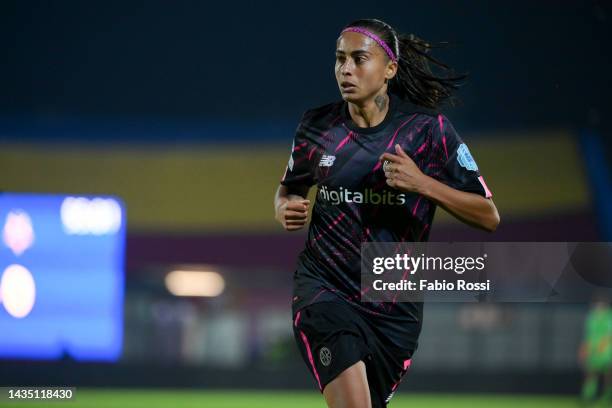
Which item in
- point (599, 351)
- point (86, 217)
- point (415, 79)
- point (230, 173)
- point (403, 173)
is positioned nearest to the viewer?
point (403, 173)

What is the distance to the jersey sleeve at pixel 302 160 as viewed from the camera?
14.1 ft

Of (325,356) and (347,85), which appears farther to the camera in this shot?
(347,85)

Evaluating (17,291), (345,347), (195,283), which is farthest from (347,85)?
(195,283)

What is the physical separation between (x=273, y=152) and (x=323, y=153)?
34.0ft

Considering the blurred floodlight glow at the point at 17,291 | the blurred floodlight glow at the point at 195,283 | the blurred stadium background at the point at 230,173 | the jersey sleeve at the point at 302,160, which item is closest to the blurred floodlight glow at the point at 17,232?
the blurred stadium background at the point at 230,173

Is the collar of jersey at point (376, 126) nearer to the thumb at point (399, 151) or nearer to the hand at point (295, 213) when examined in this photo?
the thumb at point (399, 151)

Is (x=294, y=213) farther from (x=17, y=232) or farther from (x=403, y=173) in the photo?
(x=17, y=232)

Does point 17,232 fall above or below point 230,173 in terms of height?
below

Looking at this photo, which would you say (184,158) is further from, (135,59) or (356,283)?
(356,283)

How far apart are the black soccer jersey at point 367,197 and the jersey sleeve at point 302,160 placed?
0.27ft

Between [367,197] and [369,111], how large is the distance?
402mm

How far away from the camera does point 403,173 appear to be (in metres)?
3.76

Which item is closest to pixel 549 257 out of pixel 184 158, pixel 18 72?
pixel 18 72

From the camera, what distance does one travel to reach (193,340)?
14.2 m
